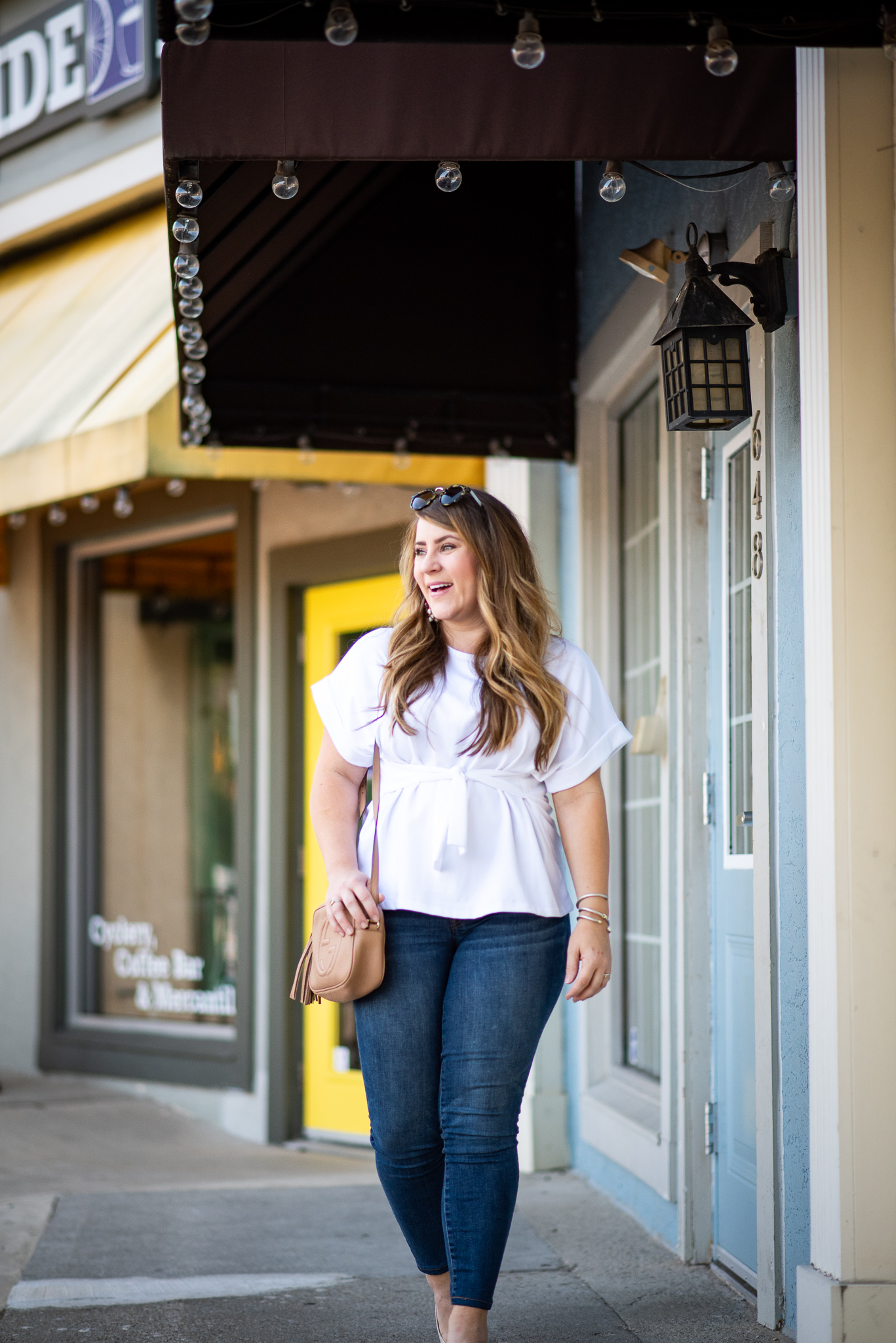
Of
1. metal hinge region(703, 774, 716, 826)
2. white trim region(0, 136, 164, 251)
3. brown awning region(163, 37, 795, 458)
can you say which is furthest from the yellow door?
metal hinge region(703, 774, 716, 826)

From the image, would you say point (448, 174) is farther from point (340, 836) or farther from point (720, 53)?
point (340, 836)

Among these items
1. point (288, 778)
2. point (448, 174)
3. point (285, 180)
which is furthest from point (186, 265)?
point (288, 778)

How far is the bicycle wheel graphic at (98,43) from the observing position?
6965 millimetres

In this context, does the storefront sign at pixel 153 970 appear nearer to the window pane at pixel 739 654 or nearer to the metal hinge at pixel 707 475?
the window pane at pixel 739 654

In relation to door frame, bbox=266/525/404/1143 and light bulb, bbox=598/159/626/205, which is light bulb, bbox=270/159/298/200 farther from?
door frame, bbox=266/525/404/1143

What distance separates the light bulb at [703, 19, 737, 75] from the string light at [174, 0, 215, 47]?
867 millimetres

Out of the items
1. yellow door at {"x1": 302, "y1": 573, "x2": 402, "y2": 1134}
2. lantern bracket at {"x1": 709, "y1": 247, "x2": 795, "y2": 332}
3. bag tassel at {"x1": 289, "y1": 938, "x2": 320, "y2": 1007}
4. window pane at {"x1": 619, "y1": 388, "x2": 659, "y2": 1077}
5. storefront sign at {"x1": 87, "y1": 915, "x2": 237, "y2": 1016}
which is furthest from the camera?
storefront sign at {"x1": 87, "y1": 915, "x2": 237, "y2": 1016}

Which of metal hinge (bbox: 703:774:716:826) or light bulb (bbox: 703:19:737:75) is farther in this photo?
metal hinge (bbox: 703:774:716:826)

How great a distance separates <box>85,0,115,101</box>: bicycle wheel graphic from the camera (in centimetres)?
696

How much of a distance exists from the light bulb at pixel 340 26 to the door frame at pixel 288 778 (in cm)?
359

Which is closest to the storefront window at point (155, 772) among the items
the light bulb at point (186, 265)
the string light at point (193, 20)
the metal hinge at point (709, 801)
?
the light bulb at point (186, 265)

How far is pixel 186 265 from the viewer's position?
369cm

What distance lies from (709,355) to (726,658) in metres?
0.87

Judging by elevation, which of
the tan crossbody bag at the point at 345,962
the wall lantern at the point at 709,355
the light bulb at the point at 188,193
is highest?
the light bulb at the point at 188,193
